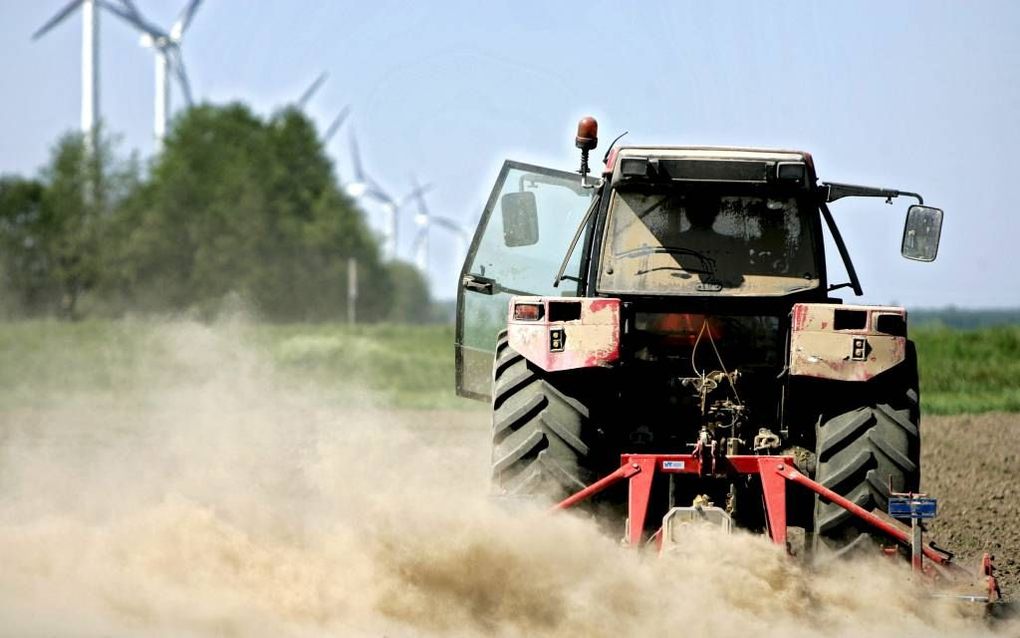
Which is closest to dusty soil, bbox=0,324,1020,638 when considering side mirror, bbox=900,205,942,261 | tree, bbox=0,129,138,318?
side mirror, bbox=900,205,942,261

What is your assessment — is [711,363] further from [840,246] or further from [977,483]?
[977,483]

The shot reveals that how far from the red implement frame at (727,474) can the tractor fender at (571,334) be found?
0.53 meters

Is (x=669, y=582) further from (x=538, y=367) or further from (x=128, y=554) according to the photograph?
(x=128, y=554)

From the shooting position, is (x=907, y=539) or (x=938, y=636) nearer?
(x=938, y=636)

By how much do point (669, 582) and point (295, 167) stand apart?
7390cm

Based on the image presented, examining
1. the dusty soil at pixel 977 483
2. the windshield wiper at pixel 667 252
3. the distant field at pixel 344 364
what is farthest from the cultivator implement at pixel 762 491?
the distant field at pixel 344 364

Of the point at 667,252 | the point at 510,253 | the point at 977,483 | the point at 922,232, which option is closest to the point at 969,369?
the point at 977,483

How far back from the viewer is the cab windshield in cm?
788

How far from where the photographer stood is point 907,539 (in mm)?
6973

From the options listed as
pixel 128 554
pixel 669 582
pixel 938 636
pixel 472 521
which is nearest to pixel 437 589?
pixel 472 521

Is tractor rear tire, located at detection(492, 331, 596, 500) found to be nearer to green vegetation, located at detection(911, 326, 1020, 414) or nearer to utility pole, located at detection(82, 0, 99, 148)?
green vegetation, located at detection(911, 326, 1020, 414)

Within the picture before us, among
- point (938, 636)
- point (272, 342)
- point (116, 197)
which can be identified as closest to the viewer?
point (938, 636)

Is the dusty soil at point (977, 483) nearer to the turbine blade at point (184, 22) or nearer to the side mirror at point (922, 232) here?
the side mirror at point (922, 232)

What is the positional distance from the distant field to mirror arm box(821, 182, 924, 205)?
12.6 m
